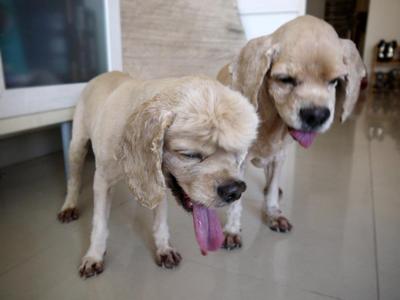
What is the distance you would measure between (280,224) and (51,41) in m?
1.48

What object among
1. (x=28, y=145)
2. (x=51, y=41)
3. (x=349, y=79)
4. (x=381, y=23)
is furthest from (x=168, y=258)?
(x=381, y=23)

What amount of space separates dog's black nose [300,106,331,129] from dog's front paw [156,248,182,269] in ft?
2.43

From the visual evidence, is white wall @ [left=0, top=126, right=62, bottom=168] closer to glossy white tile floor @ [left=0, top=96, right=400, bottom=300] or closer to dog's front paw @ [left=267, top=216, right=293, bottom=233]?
glossy white tile floor @ [left=0, top=96, right=400, bottom=300]

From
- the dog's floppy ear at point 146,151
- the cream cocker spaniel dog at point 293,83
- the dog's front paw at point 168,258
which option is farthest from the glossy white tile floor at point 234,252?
the dog's floppy ear at point 146,151

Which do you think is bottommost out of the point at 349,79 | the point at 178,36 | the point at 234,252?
the point at 234,252

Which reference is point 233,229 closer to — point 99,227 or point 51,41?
point 99,227

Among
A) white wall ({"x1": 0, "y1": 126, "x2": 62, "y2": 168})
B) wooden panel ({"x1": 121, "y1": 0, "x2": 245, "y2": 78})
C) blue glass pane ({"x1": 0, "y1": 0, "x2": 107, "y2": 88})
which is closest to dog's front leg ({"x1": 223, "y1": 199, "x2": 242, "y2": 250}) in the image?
blue glass pane ({"x1": 0, "y1": 0, "x2": 107, "y2": 88})

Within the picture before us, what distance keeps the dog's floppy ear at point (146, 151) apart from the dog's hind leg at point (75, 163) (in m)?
0.68

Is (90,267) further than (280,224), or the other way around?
(280,224)

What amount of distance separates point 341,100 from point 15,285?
1540mm

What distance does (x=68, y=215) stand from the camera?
168 centimetres

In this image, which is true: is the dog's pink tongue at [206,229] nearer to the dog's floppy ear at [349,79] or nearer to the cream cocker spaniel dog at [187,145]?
the cream cocker spaniel dog at [187,145]

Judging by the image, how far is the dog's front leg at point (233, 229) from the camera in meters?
1.46

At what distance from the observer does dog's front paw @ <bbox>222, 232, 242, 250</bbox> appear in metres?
1.46
